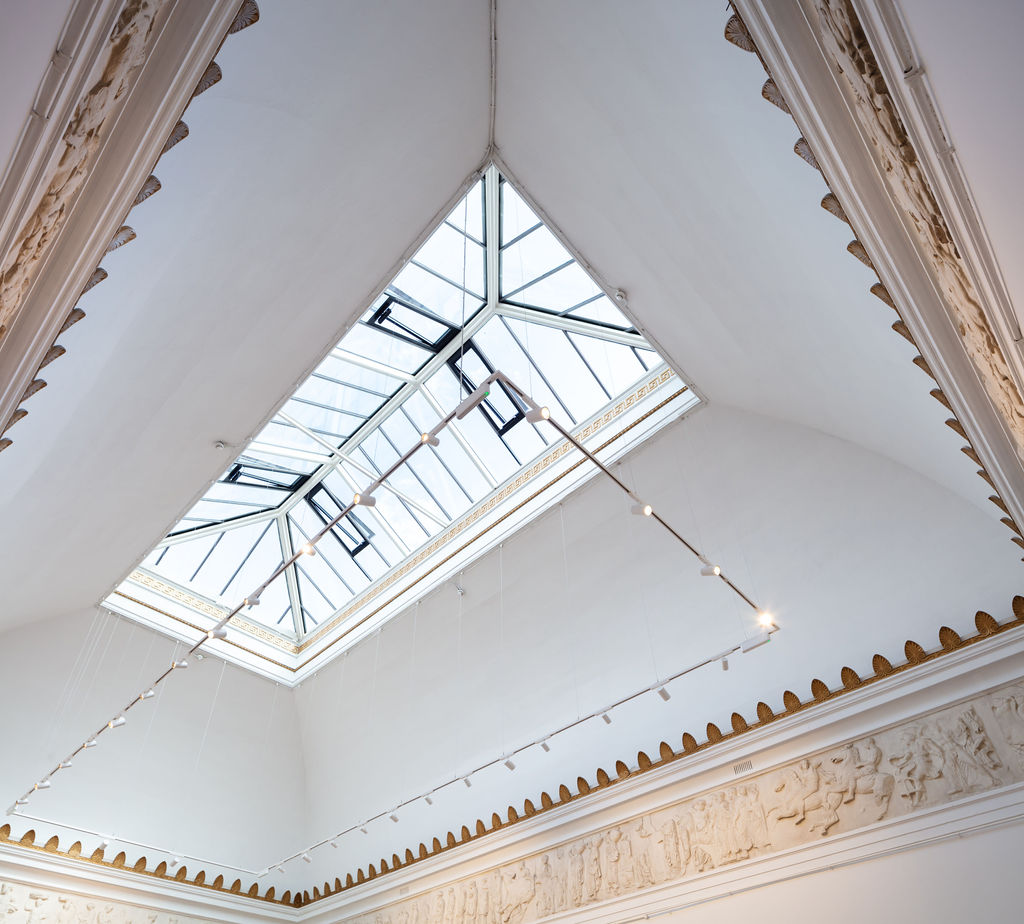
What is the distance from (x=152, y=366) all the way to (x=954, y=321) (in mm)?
7154

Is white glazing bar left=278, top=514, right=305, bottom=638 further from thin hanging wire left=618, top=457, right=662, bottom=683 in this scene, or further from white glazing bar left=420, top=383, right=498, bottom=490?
thin hanging wire left=618, top=457, right=662, bottom=683

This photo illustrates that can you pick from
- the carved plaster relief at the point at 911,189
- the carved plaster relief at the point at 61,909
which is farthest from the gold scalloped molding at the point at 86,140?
the carved plaster relief at the point at 61,909

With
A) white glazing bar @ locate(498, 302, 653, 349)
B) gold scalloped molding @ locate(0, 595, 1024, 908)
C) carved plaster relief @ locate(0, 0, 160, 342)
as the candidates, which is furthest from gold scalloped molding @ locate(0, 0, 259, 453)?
gold scalloped molding @ locate(0, 595, 1024, 908)

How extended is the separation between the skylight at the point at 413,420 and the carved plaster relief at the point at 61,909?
4.39 m

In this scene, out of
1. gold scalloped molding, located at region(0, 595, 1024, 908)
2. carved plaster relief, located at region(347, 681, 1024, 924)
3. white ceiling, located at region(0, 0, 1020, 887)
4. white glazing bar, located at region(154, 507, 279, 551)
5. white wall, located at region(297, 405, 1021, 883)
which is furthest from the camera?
white glazing bar, located at region(154, 507, 279, 551)

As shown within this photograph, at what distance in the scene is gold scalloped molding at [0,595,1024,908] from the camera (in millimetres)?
7717

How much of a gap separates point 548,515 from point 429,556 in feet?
9.61

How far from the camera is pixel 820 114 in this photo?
403 cm

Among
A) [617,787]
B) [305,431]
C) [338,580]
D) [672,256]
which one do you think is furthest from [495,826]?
[672,256]

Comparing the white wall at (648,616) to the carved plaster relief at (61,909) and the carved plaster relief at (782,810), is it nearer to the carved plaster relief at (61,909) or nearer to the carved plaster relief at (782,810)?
the carved plaster relief at (782,810)

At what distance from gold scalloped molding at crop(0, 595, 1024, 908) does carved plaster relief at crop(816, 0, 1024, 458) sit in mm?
3651

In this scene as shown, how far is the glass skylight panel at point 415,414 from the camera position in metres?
10.7

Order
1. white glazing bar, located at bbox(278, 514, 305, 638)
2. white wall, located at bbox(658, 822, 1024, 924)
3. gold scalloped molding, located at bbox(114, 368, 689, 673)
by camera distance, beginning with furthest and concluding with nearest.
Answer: white glazing bar, located at bbox(278, 514, 305, 638) → gold scalloped molding, located at bbox(114, 368, 689, 673) → white wall, located at bbox(658, 822, 1024, 924)

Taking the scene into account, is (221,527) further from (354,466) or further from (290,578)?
(354,466)
